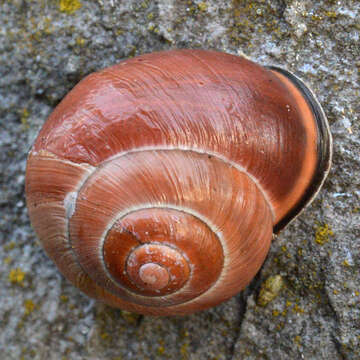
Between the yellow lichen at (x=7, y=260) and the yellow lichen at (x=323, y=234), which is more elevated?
the yellow lichen at (x=323, y=234)

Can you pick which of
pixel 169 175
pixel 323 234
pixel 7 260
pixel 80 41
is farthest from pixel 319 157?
pixel 7 260

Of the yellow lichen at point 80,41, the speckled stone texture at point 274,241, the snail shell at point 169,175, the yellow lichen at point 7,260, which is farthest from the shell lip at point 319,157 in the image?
the yellow lichen at point 7,260

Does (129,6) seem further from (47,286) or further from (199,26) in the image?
(47,286)

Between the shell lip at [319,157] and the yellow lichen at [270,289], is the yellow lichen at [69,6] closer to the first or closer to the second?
the shell lip at [319,157]

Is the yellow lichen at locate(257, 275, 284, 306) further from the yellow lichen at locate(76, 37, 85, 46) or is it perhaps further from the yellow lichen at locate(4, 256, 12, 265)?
the yellow lichen at locate(76, 37, 85, 46)

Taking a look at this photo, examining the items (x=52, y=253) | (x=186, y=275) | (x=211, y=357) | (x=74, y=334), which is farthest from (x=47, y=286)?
(x=186, y=275)
